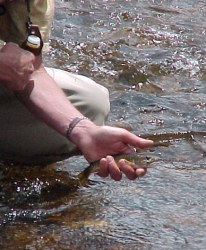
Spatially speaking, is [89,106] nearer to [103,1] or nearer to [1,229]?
[1,229]

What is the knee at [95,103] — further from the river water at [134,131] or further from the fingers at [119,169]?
the fingers at [119,169]

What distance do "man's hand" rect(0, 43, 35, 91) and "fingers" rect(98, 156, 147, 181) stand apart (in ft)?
2.08

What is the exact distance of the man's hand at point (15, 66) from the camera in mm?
3715

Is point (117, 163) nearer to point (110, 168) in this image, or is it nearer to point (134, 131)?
point (110, 168)

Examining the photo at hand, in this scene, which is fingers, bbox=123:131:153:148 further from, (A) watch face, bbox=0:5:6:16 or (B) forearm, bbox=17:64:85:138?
(A) watch face, bbox=0:5:6:16

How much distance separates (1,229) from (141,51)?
3.20 metres

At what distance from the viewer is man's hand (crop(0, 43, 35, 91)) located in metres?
3.71

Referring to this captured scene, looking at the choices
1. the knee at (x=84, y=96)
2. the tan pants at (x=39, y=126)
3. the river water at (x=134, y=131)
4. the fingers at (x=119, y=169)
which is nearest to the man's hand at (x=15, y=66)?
the tan pants at (x=39, y=126)

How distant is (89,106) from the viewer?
421cm

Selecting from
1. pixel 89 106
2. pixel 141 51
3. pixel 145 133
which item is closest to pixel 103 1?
pixel 141 51

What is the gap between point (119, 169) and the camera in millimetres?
3262

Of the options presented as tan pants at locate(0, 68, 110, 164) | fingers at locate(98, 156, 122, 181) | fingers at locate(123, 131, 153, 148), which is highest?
fingers at locate(123, 131, 153, 148)

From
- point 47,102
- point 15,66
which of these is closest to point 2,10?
point 15,66

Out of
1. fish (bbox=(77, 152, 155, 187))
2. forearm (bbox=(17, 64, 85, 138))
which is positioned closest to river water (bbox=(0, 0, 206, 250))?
fish (bbox=(77, 152, 155, 187))
